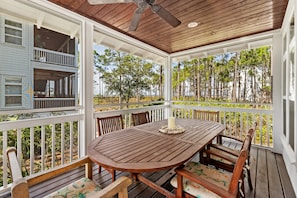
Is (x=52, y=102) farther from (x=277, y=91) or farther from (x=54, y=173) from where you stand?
(x=277, y=91)

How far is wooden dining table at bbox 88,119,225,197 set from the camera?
1.17m

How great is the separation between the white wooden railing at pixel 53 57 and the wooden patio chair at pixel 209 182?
2.33 m

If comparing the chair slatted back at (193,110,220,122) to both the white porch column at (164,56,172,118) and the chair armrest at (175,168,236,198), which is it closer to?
the white porch column at (164,56,172,118)

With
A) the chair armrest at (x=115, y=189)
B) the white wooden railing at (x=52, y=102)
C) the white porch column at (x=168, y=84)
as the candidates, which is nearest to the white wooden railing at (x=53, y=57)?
the white wooden railing at (x=52, y=102)

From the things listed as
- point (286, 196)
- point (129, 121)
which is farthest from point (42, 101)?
point (286, 196)

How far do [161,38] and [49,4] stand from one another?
2.30 meters

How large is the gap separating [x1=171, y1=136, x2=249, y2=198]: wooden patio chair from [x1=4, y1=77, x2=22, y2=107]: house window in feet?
7.03

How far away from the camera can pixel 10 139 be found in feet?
6.96

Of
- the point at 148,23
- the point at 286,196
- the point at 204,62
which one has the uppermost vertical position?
the point at 148,23

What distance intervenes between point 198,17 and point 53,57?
2493 millimetres

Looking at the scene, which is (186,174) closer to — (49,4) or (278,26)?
(49,4)

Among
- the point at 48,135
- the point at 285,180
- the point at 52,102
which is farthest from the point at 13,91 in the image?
the point at 285,180

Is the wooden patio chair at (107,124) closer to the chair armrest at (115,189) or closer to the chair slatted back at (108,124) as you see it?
the chair slatted back at (108,124)

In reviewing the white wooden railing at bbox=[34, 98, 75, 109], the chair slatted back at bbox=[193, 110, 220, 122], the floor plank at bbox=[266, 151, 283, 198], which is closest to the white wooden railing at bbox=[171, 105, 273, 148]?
the floor plank at bbox=[266, 151, 283, 198]
